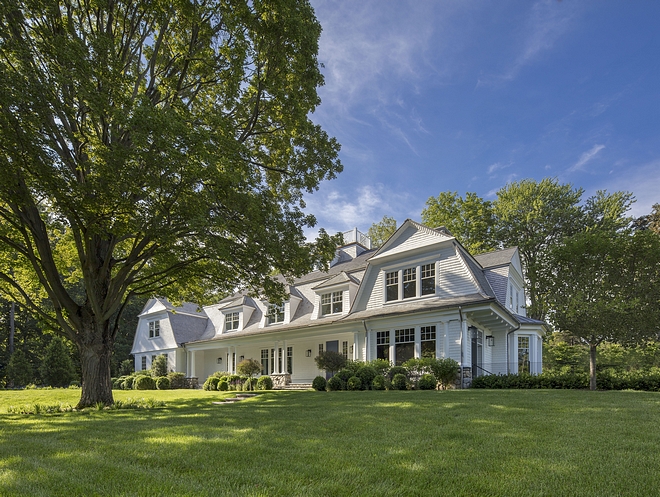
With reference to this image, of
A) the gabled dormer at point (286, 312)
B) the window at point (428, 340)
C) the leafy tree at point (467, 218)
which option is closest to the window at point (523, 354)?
the window at point (428, 340)

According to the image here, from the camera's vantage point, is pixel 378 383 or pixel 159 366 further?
pixel 159 366

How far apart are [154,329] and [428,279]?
23.6 metres

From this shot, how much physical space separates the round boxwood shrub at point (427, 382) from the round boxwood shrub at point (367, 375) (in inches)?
71.4

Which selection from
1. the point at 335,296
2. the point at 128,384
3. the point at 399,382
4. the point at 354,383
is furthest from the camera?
the point at 128,384

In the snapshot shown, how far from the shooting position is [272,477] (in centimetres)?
374

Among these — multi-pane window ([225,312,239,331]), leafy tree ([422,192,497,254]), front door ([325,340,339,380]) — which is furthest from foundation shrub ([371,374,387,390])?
leafy tree ([422,192,497,254])

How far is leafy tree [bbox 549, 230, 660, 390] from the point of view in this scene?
15.1m

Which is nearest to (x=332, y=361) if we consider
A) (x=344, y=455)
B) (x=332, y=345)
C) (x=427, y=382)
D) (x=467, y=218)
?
(x=427, y=382)

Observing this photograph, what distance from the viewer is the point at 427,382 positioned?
49.5ft

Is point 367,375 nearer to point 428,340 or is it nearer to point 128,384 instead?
point 428,340

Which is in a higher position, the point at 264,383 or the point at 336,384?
the point at 336,384

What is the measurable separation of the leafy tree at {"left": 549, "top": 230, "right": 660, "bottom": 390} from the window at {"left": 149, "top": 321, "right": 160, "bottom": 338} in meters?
28.0

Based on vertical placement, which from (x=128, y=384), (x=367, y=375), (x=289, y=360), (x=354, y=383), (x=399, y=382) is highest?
(x=367, y=375)

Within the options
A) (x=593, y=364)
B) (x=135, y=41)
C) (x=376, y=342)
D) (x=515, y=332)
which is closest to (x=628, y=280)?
(x=593, y=364)
